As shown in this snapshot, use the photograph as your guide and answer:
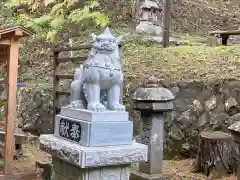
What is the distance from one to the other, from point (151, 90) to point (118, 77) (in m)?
2.02

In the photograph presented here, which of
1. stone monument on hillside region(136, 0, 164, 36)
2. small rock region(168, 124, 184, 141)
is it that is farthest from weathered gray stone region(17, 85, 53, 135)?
stone monument on hillside region(136, 0, 164, 36)

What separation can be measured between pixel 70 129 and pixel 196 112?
154 inches

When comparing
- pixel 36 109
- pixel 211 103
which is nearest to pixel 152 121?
pixel 211 103

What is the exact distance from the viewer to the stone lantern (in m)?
5.68

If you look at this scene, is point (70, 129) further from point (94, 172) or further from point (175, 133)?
point (175, 133)

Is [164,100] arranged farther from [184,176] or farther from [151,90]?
[184,176]

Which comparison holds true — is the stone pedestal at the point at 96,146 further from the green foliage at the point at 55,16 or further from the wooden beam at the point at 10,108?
the green foliage at the point at 55,16

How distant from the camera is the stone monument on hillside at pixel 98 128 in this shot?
3561 mm

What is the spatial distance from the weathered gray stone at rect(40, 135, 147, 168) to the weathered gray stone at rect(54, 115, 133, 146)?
55 millimetres

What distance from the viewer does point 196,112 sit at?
7199mm

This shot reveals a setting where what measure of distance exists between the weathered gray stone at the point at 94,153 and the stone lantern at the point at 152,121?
1.90 meters

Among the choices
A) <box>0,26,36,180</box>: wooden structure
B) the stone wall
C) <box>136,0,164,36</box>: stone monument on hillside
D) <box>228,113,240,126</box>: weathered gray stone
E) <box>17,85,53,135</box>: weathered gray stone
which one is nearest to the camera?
<box>0,26,36,180</box>: wooden structure

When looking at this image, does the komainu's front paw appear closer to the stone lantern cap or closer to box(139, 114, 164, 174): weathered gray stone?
the stone lantern cap

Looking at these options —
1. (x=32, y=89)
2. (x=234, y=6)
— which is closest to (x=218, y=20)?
(x=234, y=6)
